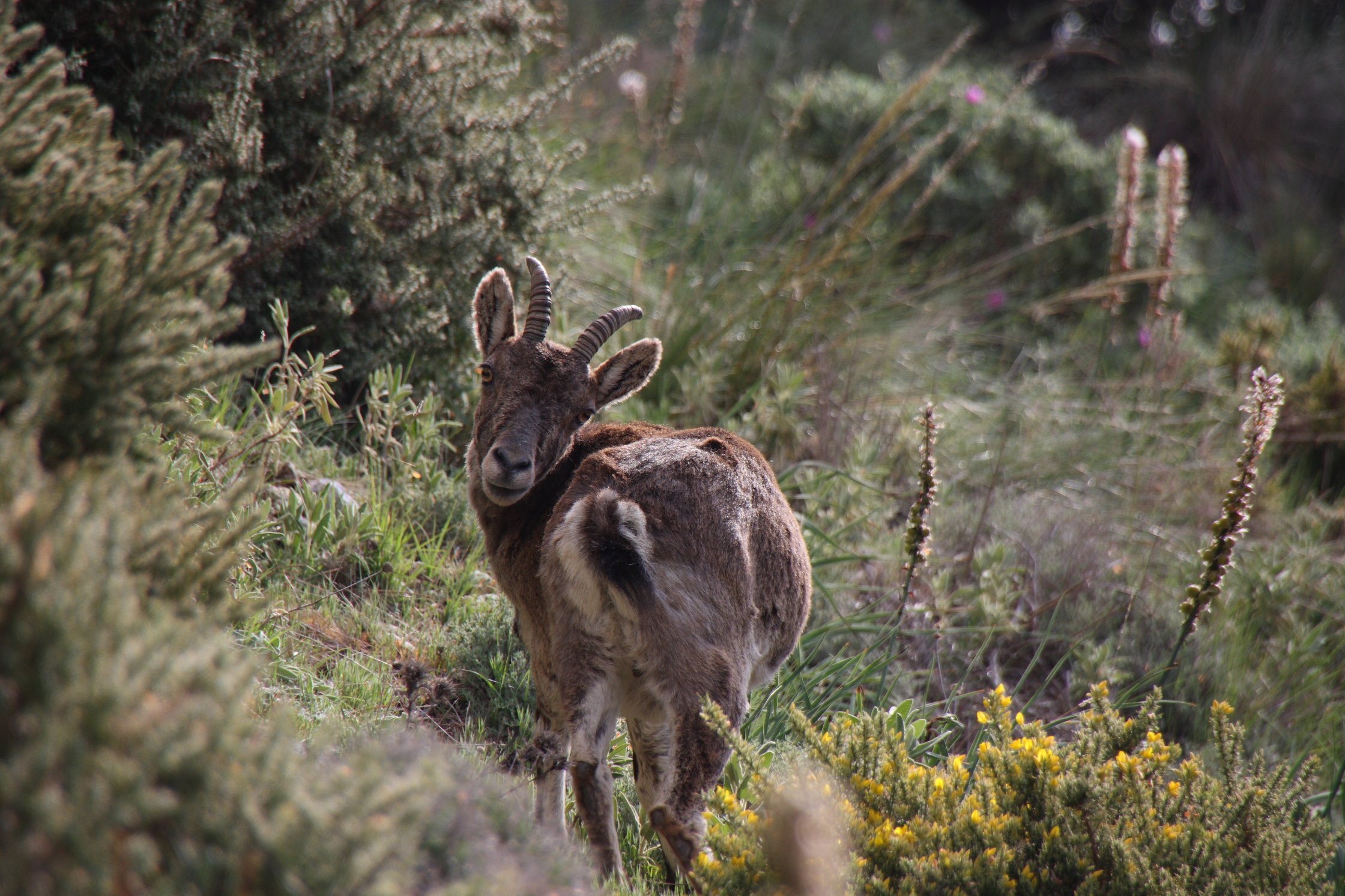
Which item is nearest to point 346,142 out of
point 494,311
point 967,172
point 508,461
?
point 494,311

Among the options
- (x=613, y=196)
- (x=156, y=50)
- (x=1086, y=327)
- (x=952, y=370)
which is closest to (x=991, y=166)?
(x=1086, y=327)

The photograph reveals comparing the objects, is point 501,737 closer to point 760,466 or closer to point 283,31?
point 760,466

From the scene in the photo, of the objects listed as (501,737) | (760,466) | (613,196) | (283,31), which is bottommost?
(501,737)

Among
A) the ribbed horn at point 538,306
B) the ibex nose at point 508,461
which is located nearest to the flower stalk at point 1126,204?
the ribbed horn at point 538,306

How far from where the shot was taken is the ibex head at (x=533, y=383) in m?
3.36

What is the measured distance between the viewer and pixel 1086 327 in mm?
8570

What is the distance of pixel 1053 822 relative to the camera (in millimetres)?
2721

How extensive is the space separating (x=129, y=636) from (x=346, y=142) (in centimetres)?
361

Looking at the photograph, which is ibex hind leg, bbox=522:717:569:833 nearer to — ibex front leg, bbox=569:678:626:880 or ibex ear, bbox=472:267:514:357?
ibex front leg, bbox=569:678:626:880

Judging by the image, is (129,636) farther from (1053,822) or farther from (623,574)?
(1053,822)

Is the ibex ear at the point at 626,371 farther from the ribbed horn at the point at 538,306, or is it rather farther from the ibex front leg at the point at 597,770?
the ibex front leg at the point at 597,770

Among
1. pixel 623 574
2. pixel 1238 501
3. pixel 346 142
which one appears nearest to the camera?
pixel 623 574

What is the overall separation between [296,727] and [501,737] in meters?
0.92

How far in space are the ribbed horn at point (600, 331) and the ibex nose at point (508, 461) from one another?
54 centimetres
